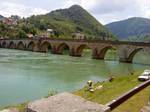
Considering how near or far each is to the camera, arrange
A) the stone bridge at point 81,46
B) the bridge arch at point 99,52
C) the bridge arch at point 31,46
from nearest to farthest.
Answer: the stone bridge at point 81,46 → the bridge arch at point 99,52 → the bridge arch at point 31,46

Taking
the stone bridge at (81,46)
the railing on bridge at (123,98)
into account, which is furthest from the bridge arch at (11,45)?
the railing on bridge at (123,98)

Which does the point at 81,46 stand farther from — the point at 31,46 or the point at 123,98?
the point at 123,98

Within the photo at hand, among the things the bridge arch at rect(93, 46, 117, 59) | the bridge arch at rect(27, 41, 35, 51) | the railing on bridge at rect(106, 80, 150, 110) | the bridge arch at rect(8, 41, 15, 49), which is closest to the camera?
the railing on bridge at rect(106, 80, 150, 110)

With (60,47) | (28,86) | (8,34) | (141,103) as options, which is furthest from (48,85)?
(8,34)

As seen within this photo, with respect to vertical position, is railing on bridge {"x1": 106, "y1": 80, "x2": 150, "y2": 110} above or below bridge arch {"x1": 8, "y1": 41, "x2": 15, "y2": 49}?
below

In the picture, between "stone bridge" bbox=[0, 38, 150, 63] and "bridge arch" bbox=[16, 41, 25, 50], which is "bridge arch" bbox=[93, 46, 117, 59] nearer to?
"stone bridge" bbox=[0, 38, 150, 63]

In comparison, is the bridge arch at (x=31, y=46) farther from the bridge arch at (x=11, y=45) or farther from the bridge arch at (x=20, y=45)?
the bridge arch at (x=11, y=45)

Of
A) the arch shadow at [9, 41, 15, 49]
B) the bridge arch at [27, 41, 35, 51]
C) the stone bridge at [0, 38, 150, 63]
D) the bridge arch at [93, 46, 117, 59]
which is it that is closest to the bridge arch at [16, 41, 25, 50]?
the stone bridge at [0, 38, 150, 63]

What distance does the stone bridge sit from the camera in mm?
52469

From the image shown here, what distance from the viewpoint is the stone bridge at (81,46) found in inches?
2066

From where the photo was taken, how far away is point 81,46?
6419 centimetres

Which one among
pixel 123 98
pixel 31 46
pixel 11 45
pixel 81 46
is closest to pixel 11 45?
pixel 11 45

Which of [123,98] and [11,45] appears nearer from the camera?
[123,98]

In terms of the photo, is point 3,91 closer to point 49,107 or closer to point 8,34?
point 49,107
